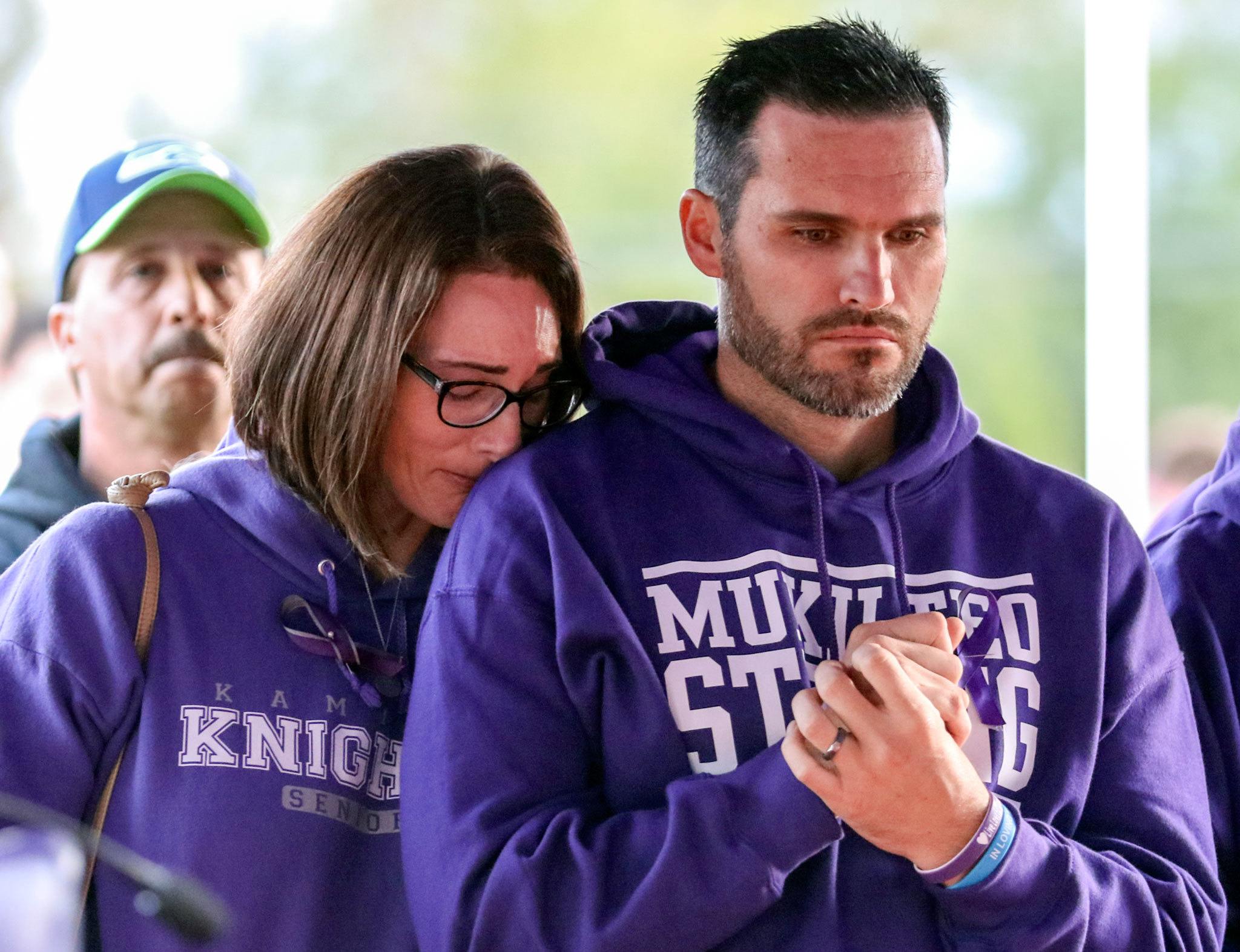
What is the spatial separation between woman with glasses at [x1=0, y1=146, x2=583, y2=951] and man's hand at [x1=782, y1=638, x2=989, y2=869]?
0.52 m

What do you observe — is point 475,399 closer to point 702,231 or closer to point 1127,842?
A: point 702,231

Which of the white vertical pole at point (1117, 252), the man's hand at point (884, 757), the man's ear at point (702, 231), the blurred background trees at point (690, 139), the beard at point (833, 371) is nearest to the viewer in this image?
→ the man's hand at point (884, 757)

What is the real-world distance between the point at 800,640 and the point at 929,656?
0.61 ft

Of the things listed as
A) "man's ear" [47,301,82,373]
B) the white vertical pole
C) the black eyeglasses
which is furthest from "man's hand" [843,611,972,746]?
the white vertical pole

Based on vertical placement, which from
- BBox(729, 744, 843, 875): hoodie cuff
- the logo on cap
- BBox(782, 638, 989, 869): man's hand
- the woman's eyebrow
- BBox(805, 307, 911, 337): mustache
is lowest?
BBox(729, 744, 843, 875): hoodie cuff

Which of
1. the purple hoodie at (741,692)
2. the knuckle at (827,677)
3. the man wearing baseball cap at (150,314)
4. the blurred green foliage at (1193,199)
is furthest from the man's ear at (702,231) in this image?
the blurred green foliage at (1193,199)

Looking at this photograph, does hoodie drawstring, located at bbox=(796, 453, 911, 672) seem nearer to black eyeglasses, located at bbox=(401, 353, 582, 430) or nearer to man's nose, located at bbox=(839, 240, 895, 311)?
man's nose, located at bbox=(839, 240, 895, 311)

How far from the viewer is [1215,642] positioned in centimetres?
191

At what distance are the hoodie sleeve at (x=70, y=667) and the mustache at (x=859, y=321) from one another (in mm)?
801

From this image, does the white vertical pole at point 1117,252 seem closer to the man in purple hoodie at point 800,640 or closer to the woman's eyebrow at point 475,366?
the man in purple hoodie at point 800,640

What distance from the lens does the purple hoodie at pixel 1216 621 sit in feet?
6.13

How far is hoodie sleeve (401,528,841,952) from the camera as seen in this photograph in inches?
55.6

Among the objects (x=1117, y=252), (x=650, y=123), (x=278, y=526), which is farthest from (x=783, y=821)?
(x=650, y=123)

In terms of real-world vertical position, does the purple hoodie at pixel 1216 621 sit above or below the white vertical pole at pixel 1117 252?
below
